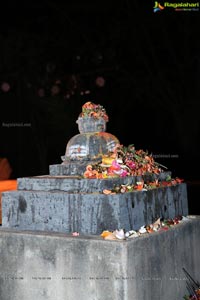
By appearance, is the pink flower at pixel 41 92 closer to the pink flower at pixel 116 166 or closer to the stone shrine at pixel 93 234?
the stone shrine at pixel 93 234

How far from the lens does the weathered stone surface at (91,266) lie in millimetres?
3398

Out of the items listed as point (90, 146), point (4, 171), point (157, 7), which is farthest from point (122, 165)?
point (4, 171)

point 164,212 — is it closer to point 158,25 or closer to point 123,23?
point 158,25

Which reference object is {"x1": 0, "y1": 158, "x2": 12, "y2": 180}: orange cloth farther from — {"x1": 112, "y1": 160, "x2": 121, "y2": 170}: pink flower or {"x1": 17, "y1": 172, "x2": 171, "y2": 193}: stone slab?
{"x1": 112, "y1": 160, "x2": 121, "y2": 170}: pink flower

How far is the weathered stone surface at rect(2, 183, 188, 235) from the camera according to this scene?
372 cm

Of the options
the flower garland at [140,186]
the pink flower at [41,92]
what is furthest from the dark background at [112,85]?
the flower garland at [140,186]

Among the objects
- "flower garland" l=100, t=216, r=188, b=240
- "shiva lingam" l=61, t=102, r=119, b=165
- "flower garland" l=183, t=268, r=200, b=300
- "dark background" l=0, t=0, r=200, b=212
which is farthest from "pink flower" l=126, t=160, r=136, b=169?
"dark background" l=0, t=0, r=200, b=212

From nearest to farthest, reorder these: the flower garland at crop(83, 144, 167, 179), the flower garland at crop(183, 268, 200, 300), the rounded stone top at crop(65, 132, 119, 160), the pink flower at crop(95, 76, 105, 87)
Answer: the flower garland at crop(83, 144, 167, 179) < the flower garland at crop(183, 268, 200, 300) < the rounded stone top at crop(65, 132, 119, 160) < the pink flower at crop(95, 76, 105, 87)

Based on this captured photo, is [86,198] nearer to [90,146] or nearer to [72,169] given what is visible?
[72,169]

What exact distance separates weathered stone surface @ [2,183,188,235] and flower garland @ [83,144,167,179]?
31cm

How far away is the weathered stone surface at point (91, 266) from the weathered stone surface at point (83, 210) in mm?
179

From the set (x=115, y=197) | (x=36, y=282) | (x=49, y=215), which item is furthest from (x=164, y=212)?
(x=36, y=282)

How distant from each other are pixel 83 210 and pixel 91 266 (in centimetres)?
57

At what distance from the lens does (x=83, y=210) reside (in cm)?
384
